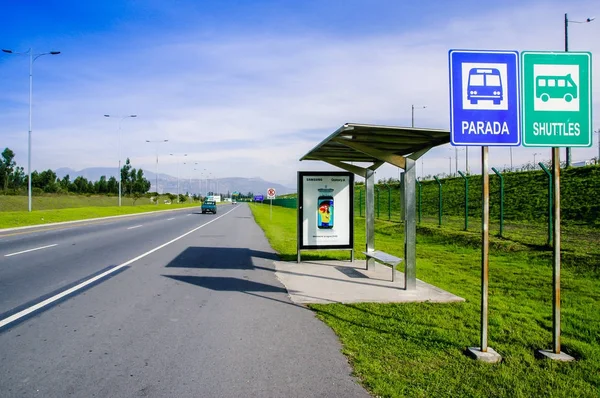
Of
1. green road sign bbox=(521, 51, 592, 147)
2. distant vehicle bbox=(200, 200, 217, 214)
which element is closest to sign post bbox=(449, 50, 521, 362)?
green road sign bbox=(521, 51, 592, 147)

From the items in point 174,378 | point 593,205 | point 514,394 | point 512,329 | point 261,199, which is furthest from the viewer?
point 261,199

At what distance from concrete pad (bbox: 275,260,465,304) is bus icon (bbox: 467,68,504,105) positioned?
3.68 m

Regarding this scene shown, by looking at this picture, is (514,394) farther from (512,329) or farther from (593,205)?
(593,205)

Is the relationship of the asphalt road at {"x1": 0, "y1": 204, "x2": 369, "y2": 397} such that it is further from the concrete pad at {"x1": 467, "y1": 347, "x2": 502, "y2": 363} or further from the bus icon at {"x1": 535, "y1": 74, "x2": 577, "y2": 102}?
the bus icon at {"x1": 535, "y1": 74, "x2": 577, "y2": 102}

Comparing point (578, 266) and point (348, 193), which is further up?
point (348, 193)

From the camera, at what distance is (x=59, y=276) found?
9.80 meters

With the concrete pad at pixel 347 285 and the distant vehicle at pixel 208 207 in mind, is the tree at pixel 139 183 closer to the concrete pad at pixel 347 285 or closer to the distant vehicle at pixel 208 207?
the distant vehicle at pixel 208 207

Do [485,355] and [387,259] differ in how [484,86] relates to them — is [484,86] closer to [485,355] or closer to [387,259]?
[485,355]

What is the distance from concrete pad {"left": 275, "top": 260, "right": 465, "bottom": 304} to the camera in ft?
26.3

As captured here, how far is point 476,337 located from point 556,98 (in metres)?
2.89

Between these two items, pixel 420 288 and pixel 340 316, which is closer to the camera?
pixel 340 316

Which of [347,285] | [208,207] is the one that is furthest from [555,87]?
[208,207]

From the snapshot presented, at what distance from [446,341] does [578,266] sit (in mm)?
6844

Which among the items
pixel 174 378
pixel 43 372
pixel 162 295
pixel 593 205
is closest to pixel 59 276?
pixel 162 295
